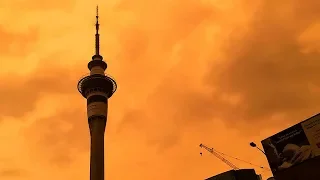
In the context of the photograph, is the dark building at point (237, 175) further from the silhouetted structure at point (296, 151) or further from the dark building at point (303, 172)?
the dark building at point (303, 172)

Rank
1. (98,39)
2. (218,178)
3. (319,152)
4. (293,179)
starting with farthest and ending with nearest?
(98,39) → (218,178) → (293,179) → (319,152)

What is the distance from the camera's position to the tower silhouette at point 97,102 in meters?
104

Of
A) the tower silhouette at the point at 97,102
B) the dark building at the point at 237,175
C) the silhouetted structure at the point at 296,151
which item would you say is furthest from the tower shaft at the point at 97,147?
the silhouetted structure at the point at 296,151

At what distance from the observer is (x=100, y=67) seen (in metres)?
126

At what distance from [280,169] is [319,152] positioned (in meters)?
8.51

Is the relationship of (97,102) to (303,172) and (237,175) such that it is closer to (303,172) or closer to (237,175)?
(237,175)

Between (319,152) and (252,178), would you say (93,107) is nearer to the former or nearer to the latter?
(252,178)

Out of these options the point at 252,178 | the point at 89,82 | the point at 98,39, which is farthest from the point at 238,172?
the point at 98,39

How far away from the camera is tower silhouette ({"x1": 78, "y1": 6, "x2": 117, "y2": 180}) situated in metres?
104

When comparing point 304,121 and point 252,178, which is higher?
point 252,178

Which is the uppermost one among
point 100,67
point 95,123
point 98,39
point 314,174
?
point 98,39

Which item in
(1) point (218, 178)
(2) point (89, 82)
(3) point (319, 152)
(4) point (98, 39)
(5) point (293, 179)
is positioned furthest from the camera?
(4) point (98, 39)

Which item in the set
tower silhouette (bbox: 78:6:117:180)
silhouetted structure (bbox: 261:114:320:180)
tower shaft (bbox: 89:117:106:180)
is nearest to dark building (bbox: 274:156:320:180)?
silhouetted structure (bbox: 261:114:320:180)

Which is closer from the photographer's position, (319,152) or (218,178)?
(319,152)
